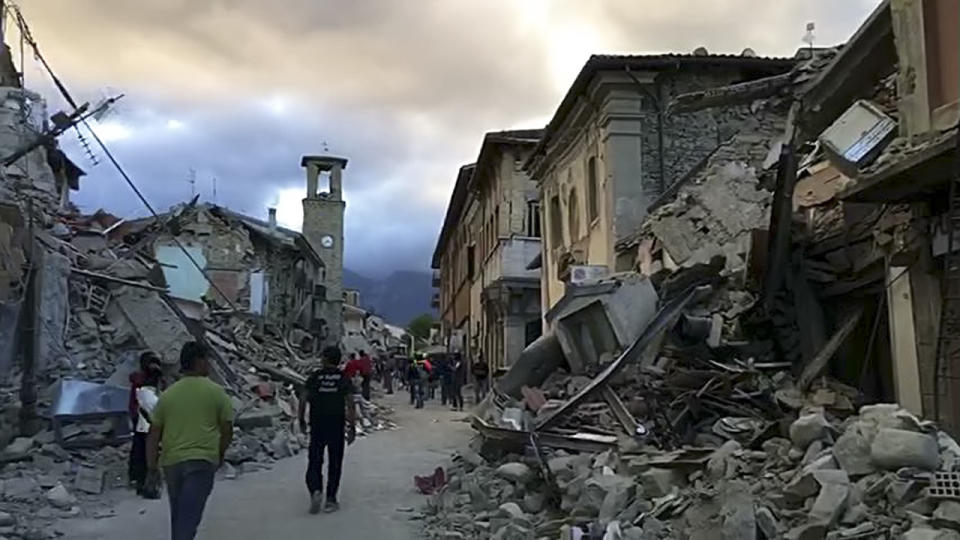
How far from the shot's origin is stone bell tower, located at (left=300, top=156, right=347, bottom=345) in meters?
56.6

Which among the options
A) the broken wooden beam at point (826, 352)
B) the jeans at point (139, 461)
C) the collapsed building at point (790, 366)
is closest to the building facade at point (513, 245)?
the collapsed building at point (790, 366)

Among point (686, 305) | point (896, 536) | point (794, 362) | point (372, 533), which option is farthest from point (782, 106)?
point (896, 536)

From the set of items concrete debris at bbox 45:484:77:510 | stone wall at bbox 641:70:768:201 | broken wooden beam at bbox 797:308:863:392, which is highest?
stone wall at bbox 641:70:768:201

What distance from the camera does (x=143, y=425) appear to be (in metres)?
10.8

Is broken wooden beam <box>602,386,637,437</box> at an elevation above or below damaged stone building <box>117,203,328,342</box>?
below

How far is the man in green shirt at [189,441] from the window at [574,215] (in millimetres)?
17153

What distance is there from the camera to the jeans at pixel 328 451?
9.52 meters

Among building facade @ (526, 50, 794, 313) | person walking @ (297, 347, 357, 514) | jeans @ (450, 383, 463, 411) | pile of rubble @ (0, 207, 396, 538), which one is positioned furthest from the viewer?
jeans @ (450, 383, 463, 411)

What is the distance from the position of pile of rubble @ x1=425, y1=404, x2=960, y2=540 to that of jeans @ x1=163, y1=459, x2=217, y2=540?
8.67 feet

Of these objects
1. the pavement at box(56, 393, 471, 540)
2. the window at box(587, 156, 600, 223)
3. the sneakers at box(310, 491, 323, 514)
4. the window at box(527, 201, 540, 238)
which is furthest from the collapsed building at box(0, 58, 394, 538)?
the window at box(527, 201, 540, 238)

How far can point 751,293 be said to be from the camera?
A: 11375 millimetres

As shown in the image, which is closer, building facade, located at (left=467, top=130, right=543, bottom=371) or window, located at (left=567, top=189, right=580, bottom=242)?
window, located at (left=567, top=189, right=580, bottom=242)

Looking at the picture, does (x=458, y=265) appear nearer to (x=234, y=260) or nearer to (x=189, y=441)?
→ (x=234, y=260)

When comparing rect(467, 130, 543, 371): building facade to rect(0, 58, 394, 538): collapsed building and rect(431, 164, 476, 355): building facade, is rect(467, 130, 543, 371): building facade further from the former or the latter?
rect(0, 58, 394, 538): collapsed building
